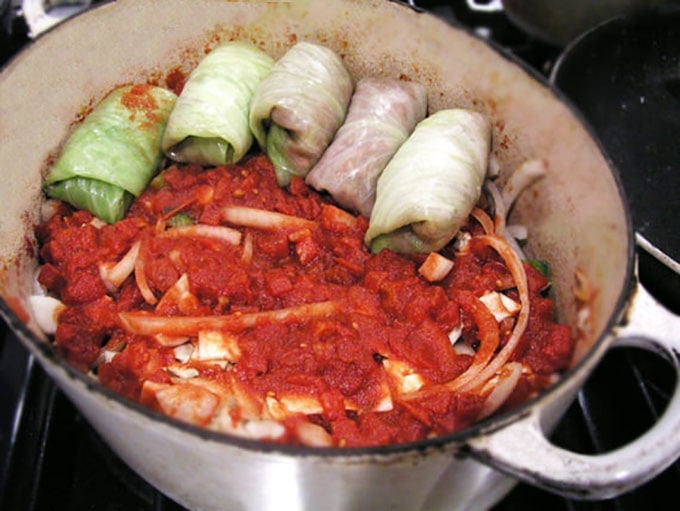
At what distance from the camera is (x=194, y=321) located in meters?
1.97

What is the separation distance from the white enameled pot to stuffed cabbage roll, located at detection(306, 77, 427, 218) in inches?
4.6

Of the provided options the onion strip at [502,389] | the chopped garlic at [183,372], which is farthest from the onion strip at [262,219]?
the onion strip at [502,389]

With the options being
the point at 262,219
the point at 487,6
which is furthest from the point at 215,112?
the point at 487,6

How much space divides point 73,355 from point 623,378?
1.79 metres

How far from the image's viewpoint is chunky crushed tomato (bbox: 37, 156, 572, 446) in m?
1.86

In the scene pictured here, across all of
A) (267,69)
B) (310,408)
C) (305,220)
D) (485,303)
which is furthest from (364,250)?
(267,69)

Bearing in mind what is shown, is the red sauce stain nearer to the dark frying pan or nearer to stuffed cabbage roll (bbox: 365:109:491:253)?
stuffed cabbage roll (bbox: 365:109:491:253)

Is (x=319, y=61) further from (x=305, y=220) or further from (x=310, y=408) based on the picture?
(x=310, y=408)

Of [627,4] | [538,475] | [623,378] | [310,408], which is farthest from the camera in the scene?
[627,4]

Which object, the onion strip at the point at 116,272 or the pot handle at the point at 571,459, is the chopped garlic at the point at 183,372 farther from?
the pot handle at the point at 571,459

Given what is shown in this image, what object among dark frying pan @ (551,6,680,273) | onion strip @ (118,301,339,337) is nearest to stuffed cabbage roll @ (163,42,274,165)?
onion strip @ (118,301,339,337)

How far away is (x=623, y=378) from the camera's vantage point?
2.45 m

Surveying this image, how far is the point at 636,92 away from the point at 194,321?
7.64ft

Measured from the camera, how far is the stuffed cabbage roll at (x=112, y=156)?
224 cm
